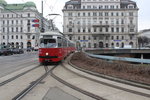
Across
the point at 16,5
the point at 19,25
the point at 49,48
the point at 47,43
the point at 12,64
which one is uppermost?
the point at 16,5

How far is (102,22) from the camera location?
8656 cm

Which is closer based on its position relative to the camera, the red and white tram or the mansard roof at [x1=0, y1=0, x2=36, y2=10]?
the red and white tram

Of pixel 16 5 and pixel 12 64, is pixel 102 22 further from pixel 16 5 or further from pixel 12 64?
pixel 12 64

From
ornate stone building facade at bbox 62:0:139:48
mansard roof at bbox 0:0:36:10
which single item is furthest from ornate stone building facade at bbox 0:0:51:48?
ornate stone building facade at bbox 62:0:139:48

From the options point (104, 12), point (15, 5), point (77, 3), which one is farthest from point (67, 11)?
point (15, 5)

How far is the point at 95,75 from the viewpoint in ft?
34.0

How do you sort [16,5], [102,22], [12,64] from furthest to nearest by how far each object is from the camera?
[16,5]
[102,22]
[12,64]

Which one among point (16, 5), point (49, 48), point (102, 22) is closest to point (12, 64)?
point (49, 48)

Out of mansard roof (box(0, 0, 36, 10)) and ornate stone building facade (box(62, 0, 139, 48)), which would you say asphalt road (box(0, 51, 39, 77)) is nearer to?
ornate stone building facade (box(62, 0, 139, 48))

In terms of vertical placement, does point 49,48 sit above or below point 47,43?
below

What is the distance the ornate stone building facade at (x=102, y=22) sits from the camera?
84.3 meters

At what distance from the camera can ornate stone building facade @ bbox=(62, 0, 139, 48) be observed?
8431 centimetres

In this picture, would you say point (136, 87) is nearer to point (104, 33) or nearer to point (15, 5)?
point (104, 33)

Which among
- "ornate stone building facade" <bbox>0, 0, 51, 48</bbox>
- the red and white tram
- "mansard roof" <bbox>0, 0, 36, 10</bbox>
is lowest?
the red and white tram
